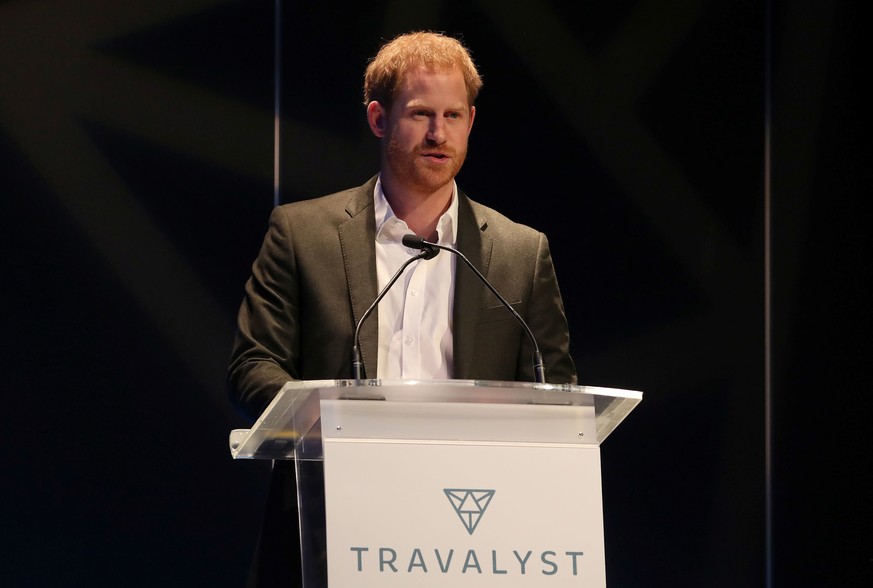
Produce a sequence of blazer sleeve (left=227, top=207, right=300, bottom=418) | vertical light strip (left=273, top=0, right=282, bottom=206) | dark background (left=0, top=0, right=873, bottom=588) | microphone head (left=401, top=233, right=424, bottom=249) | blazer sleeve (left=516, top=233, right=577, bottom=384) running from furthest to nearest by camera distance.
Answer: vertical light strip (left=273, top=0, right=282, bottom=206), dark background (left=0, top=0, right=873, bottom=588), blazer sleeve (left=516, top=233, right=577, bottom=384), blazer sleeve (left=227, top=207, right=300, bottom=418), microphone head (left=401, top=233, right=424, bottom=249)

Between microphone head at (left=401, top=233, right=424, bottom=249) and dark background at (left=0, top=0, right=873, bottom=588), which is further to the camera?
dark background at (left=0, top=0, right=873, bottom=588)

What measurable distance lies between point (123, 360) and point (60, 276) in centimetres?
30

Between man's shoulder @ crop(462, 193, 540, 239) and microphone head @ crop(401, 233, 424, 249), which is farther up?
man's shoulder @ crop(462, 193, 540, 239)

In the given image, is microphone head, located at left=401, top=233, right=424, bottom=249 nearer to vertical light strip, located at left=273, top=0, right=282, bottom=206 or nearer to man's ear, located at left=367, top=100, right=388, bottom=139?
man's ear, located at left=367, top=100, right=388, bottom=139

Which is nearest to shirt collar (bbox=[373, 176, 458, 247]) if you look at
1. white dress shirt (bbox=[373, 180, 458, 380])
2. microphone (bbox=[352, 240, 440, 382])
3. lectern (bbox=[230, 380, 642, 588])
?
white dress shirt (bbox=[373, 180, 458, 380])

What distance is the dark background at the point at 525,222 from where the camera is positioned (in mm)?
3625

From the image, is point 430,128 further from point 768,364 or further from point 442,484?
point 768,364

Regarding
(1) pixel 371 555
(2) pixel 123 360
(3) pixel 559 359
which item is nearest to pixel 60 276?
(2) pixel 123 360

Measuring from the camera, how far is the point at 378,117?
2865 millimetres

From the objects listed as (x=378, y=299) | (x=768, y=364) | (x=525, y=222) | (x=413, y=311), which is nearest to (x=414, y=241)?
(x=378, y=299)

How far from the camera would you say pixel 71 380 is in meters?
3.61

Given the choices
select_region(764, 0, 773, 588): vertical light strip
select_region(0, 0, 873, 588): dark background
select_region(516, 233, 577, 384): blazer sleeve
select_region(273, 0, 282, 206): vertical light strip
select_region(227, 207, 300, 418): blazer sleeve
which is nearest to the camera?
select_region(227, 207, 300, 418): blazer sleeve

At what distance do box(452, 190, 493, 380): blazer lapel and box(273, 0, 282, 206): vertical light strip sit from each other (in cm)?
107

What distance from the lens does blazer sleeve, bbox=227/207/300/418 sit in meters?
2.46
